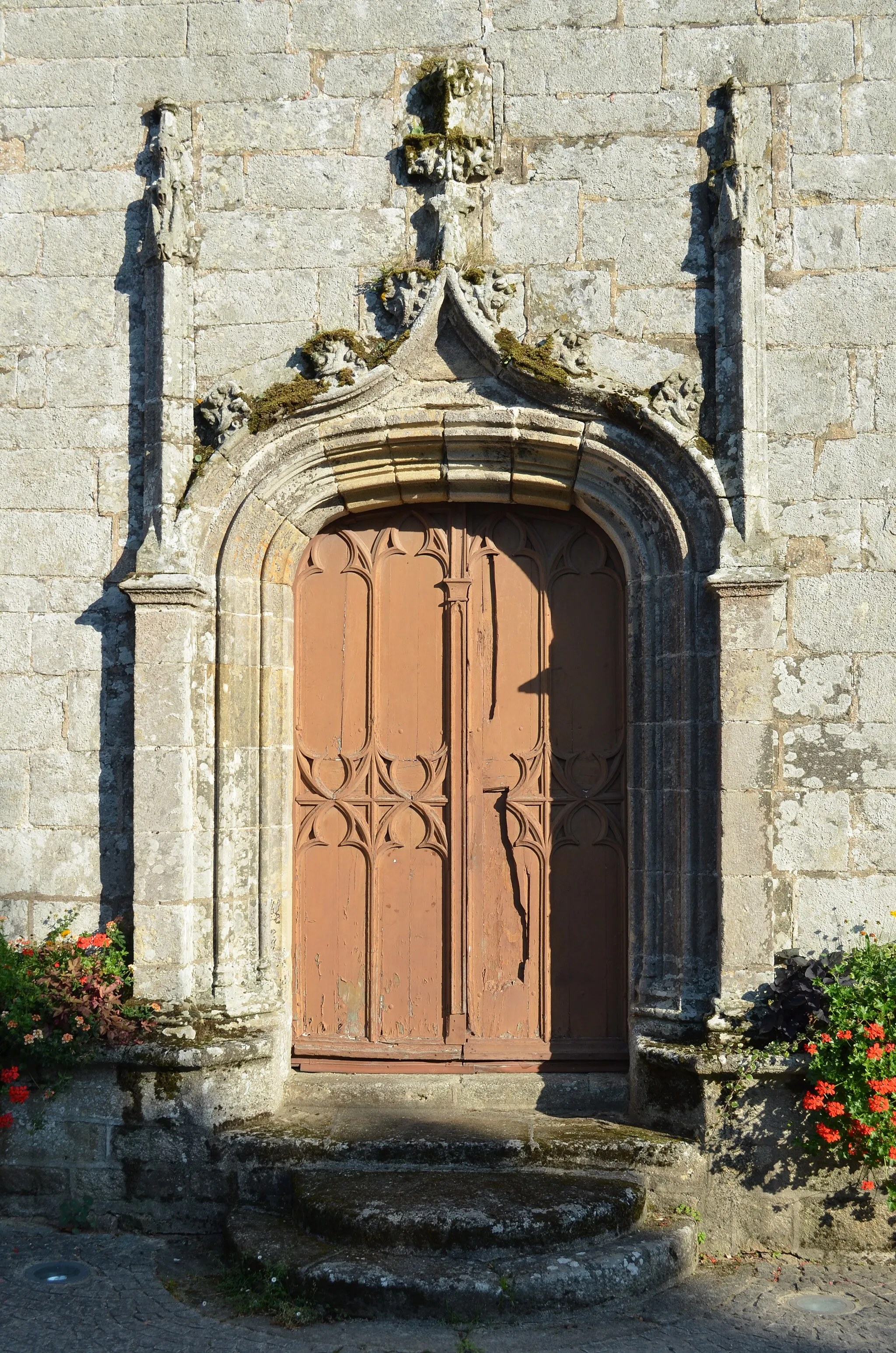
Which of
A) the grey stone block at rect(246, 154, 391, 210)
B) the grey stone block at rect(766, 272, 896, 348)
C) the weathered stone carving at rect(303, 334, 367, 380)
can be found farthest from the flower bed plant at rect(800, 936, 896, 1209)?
the grey stone block at rect(246, 154, 391, 210)

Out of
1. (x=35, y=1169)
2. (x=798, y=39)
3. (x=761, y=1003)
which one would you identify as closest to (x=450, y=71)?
(x=798, y=39)

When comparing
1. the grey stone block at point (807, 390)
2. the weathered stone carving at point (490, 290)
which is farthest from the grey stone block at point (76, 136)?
the grey stone block at point (807, 390)

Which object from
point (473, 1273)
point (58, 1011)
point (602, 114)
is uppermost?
point (602, 114)

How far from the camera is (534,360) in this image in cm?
467

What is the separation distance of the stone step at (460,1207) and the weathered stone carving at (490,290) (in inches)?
129

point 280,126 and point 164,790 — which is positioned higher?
point 280,126

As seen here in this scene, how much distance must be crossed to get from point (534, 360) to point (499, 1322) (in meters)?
3.45

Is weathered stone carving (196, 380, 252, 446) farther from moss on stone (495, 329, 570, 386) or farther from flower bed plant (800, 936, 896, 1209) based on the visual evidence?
flower bed plant (800, 936, 896, 1209)

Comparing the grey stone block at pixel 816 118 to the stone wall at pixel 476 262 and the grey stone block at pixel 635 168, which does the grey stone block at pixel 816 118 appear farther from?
the grey stone block at pixel 635 168

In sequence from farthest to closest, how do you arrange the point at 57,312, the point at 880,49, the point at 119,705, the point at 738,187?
the point at 57,312, the point at 119,705, the point at 880,49, the point at 738,187

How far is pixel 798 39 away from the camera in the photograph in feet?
15.5

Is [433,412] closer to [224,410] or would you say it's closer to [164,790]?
[224,410]

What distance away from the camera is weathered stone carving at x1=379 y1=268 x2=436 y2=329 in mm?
4734

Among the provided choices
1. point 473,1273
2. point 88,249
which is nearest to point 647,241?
point 88,249
